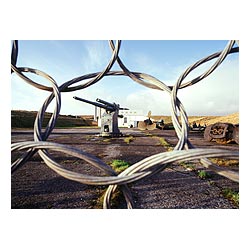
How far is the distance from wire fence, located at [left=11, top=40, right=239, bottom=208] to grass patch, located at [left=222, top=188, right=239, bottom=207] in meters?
0.64

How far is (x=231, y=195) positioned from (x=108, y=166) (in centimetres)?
86

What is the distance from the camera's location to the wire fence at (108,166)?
12.4 inches

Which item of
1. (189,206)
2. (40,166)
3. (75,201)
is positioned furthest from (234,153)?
(40,166)

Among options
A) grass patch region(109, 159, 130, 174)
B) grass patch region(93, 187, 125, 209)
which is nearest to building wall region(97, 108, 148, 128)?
grass patch region(109, 159, 130, 174)

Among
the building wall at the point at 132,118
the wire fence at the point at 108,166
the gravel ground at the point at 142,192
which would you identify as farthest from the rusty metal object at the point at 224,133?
the building wall at the point at 132,118

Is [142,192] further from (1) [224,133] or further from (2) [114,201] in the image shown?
(1) [224,133]

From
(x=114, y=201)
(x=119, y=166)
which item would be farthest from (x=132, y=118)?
(x=114, y=201)

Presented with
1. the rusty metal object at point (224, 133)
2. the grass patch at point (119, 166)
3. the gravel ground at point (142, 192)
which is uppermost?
the rusty metal object at point (224, 133)

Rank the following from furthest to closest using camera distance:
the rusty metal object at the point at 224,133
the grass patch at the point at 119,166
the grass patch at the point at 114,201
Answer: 1. the rusty metal object at the point at 224,133
2. the grass patch at the point at 119,166
3. the grass patch at the point at 114,201

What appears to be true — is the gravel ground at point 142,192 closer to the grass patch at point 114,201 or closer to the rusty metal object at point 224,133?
the grass patch at point 114,201

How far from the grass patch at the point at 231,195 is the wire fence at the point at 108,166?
64 centimetres

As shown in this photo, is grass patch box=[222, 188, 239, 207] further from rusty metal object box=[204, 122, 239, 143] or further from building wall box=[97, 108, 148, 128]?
building wall box=[97, 108, 148, 128]

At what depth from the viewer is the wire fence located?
1.04 ft
